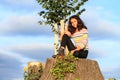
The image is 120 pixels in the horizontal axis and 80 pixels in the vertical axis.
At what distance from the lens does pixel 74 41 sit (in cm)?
1230

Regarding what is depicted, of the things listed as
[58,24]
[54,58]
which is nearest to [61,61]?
[54,58]

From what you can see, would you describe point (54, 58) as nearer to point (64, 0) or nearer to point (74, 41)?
point (74, 41)

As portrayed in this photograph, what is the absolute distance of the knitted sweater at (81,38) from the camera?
1220 centimetres

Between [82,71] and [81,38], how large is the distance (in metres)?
0.93

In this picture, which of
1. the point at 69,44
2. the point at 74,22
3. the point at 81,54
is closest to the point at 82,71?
the point at 81,54

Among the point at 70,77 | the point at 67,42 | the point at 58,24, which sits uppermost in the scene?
the point at 58,24

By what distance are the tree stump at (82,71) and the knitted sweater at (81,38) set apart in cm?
47

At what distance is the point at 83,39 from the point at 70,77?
43.7 inches

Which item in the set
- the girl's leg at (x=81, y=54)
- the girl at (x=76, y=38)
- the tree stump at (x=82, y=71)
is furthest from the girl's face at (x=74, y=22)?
the tree stump at (x=82, y=71)

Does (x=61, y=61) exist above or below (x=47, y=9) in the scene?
below

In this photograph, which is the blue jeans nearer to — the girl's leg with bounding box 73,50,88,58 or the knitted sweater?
the girl's leg with bounding box 73,50,88,58

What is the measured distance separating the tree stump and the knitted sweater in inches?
18.6

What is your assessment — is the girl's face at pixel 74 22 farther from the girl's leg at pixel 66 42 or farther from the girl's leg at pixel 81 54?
the girl's leg at pixel 81 54

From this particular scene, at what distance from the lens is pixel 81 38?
40.2 feet
